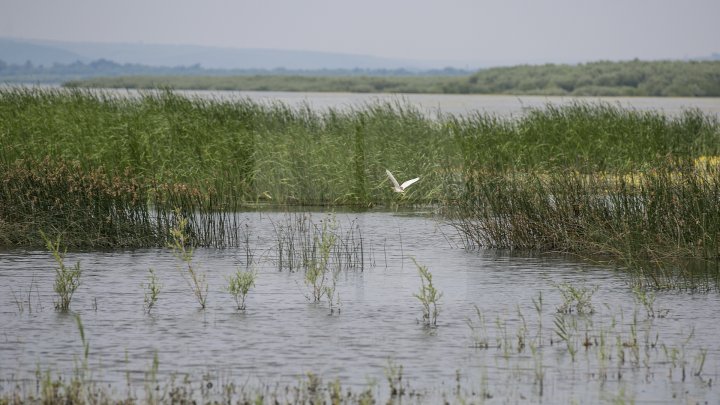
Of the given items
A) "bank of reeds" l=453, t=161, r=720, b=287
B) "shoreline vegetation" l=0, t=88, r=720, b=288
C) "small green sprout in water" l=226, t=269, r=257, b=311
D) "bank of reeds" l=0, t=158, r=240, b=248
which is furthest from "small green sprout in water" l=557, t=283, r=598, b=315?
"bank of reeds" l=0, t=158, r=240, b=248

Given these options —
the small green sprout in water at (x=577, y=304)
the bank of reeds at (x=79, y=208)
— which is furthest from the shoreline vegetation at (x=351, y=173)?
the small green sprout in water at (x=577, y=304)

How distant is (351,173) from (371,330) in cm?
1192

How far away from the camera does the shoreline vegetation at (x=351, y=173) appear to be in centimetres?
1616

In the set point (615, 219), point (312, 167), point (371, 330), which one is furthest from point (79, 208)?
point (312, 167)

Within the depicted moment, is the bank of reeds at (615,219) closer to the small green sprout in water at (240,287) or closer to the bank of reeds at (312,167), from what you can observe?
the bank of reeds at (312,167)

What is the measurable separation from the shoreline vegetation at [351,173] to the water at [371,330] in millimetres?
596

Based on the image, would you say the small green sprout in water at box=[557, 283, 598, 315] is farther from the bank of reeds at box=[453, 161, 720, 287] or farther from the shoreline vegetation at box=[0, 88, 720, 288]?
the shoreline vegetation at box=[0, 88, 720, 288]

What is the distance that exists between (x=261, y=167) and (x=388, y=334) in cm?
1260

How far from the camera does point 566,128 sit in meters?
26.3

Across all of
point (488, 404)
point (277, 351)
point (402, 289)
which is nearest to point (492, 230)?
point (402, 289)

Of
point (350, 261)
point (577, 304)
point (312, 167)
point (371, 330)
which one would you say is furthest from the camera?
point (312, 167)

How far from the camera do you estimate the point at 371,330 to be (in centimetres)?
1201

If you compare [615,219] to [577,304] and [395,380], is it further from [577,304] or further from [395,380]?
[395,380]

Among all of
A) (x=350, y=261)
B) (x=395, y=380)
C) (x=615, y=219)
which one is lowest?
(x=350, y=261)
